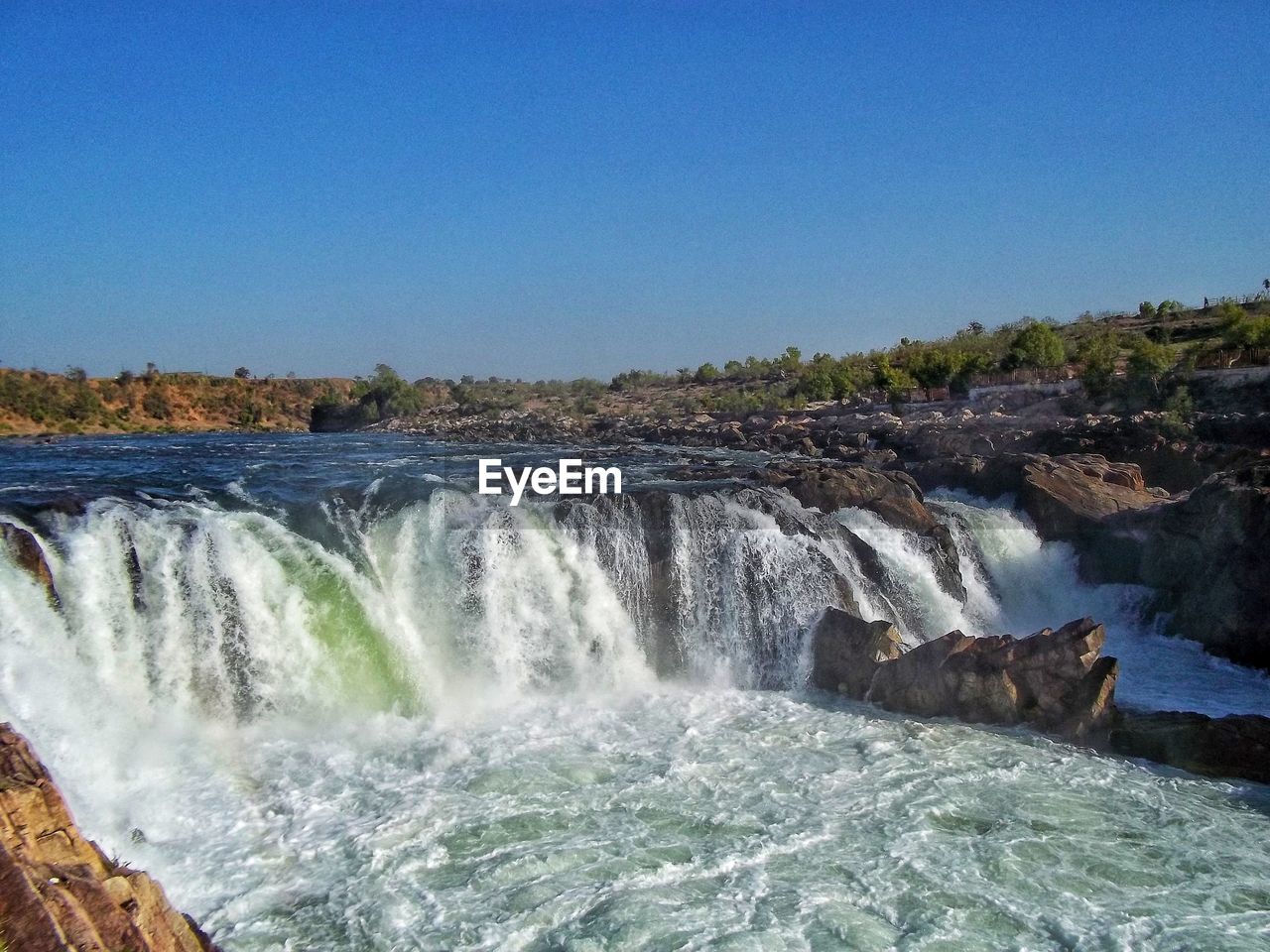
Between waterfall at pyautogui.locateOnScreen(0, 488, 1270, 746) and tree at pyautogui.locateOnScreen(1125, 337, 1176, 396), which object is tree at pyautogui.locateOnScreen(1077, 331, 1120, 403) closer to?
tree at pyautogui.locateOnScreen(1125, 337, 1176, 396)

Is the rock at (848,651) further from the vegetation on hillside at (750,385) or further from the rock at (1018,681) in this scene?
the vegetation on hillside at (750,385)

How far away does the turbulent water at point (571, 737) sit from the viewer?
24.5 ft

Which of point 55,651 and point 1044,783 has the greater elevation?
point 55,651

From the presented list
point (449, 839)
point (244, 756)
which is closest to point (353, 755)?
point (244, 756)

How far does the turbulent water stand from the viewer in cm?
746

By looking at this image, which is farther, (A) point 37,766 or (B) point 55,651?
(B) point 55,651

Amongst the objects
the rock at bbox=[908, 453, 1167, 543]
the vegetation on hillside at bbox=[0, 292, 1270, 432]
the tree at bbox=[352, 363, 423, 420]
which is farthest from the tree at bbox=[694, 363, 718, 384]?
the rock at bbox=[908, 453, 1167, 543]

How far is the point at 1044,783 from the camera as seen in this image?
973 cm

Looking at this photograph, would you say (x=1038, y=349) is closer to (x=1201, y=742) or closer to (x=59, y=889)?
(x=1201, y=742)

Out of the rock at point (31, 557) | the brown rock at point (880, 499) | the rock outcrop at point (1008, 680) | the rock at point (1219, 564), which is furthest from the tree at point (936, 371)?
the rock at point (31, 557)

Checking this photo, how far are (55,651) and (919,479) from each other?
61.2 feet

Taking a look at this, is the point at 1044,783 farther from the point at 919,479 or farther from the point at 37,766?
the point at 919,479

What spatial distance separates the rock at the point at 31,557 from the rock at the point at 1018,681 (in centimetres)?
1029

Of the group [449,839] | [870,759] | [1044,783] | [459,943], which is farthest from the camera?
[870,759]
